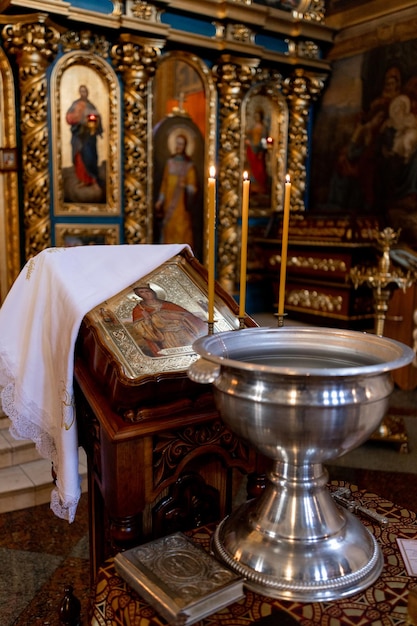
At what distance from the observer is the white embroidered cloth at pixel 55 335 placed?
4.91ft

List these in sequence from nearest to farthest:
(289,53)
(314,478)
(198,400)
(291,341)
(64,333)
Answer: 1. (314,478)
2. (291,341)
3. (198,400)
4. (64,333)
5. (289,53)

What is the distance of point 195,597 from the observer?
3.13 feet

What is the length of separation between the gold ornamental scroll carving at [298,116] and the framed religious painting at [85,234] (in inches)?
95.4

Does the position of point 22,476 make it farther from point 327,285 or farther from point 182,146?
point 182,146

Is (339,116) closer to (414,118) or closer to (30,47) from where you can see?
(414,118)

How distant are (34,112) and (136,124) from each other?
104 cm

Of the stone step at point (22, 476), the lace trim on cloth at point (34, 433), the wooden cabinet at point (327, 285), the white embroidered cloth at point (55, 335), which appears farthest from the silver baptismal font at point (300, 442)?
the wooden cabinet at point (327, 285)

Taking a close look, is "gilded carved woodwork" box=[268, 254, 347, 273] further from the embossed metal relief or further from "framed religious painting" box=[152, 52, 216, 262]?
the embossed metal relief

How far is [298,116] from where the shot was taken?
284 inches

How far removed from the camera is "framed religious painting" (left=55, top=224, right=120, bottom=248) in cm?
566

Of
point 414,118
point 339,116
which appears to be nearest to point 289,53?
point 339,116

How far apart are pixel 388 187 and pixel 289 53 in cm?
203

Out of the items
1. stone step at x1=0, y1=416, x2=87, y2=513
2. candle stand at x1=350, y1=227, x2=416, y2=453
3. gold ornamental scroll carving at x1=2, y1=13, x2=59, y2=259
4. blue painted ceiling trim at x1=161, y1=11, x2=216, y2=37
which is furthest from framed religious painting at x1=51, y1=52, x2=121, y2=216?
candle stand at x1=350, y1=227, x2=416, y2=453

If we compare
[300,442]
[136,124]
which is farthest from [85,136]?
[300,442]
